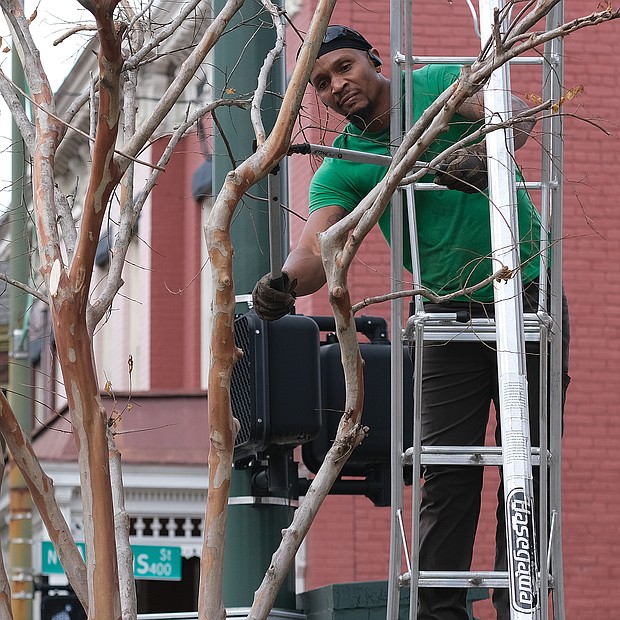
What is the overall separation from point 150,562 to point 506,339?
23.3 ft

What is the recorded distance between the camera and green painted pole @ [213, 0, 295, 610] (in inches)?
216

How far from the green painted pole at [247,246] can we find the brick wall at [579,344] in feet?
18.6

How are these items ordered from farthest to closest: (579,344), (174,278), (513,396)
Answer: (174,278), (579,344), (513,396)

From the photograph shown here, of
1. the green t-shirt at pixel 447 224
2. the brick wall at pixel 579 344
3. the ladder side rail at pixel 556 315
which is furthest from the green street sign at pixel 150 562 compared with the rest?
the ladder side rail at pixel 556 315

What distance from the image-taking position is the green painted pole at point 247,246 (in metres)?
5.48

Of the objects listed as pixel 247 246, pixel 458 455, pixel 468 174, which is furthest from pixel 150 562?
pixel 468 174

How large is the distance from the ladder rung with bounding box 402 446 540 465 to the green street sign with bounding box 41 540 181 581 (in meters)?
6.03

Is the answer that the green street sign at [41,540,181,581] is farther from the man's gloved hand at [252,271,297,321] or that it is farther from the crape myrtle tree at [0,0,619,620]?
the crape myrtle tree at [0,0,619,620]

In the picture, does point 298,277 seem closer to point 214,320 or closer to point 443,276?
point 443,276

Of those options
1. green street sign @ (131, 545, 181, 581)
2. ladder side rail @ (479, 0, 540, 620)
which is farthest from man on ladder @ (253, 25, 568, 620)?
A: green street sign @ (131, 545, 181, 581)

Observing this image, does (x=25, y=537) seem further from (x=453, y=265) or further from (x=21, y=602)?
(x=453, y=265)

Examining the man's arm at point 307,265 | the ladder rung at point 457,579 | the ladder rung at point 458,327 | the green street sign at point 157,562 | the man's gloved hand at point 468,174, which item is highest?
the man's gloved hand at point 468,174

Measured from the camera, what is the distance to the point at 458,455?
4730mm

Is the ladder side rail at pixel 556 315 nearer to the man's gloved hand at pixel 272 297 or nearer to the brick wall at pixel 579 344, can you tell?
the man's gloved hand at pixel 272 297
